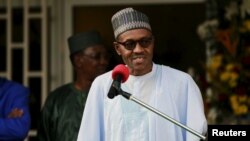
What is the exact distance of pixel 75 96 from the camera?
170 inches

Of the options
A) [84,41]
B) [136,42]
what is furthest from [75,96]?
[136,42]

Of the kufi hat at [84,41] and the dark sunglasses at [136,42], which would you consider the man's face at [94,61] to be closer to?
the kufi hat at [84,41]

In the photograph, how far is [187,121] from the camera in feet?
10.1

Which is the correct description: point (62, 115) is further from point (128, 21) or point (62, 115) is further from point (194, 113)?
point (194, 113)

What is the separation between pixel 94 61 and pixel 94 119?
1.25m

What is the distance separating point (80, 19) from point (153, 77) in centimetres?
349

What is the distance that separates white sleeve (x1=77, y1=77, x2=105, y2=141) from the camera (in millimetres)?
3141

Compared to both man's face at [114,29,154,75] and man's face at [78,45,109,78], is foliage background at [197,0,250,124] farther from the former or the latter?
man's face at [114,29,154,75]

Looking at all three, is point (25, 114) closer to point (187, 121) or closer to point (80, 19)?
point (187, 121)

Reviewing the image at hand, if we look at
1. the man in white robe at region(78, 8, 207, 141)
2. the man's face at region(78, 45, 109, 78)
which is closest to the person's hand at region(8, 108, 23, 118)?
the man's face at region(78, 45, 109, 78)

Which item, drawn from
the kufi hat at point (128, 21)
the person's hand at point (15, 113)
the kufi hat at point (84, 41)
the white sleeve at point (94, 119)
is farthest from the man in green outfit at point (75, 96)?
the kufi hat at point (128, 21)

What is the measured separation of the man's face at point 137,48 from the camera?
3.11 meters

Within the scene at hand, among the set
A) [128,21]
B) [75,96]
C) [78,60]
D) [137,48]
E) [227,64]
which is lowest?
[75,96]

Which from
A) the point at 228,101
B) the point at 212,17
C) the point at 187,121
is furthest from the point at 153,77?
the point at 212,17
